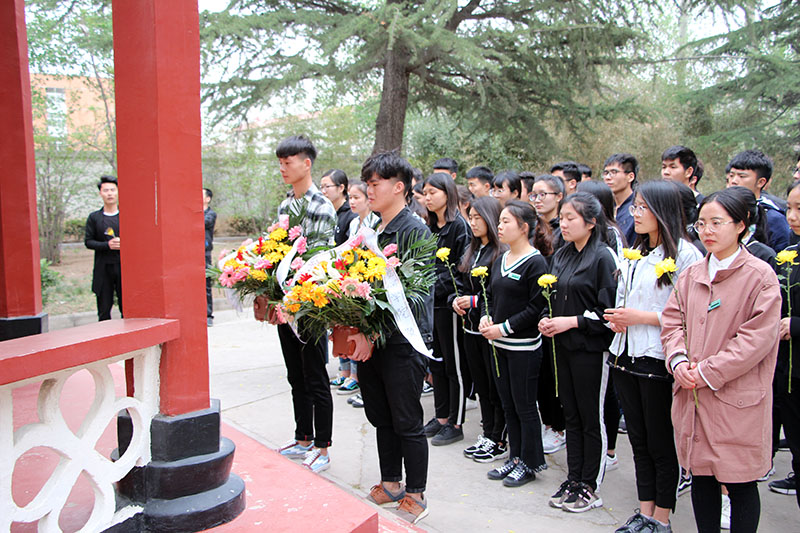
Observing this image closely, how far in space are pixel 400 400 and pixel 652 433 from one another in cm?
142

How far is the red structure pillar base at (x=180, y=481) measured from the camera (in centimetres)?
238

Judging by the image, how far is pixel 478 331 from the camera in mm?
4672

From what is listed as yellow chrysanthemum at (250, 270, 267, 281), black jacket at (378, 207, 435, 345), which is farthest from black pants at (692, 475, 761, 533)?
yellow chrysanthemum at (250, 270, 267, 281)

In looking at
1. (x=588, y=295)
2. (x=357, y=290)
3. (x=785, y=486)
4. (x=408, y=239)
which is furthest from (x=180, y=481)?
(x=785, y=486)

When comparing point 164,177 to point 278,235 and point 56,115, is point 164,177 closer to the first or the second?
point 278,235

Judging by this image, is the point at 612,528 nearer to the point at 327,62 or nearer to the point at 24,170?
the point at 24,170

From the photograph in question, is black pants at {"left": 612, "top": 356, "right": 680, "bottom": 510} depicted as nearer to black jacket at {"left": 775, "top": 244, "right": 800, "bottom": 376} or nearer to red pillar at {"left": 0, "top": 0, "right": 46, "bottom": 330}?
black jacket at {"left": 775, "top": 244, "right": 800, "bottom": 376}

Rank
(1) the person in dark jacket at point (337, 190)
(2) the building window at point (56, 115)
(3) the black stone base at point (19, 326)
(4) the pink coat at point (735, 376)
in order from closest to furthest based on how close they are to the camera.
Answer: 1. (4) the pink coat at point (735, 376)
2. (3) the black stone base at point (19, 326)
3. (1) the person in dark jacket at point (337, 190)
4. (2) the building window at point (56, 115)

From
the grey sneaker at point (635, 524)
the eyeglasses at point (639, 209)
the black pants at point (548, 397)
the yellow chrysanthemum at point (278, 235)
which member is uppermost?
the eyeglasses at point (639, 209)

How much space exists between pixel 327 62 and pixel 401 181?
7863mm

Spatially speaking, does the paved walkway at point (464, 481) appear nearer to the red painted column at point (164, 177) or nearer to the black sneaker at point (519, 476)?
the black sneaker at point (519, 476)

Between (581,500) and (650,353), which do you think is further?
(581,500)

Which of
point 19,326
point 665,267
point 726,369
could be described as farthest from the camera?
point 19,326

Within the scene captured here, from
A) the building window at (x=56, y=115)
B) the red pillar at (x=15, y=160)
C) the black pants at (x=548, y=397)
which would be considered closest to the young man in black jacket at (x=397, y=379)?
the black pants at (x=548, y=397)
